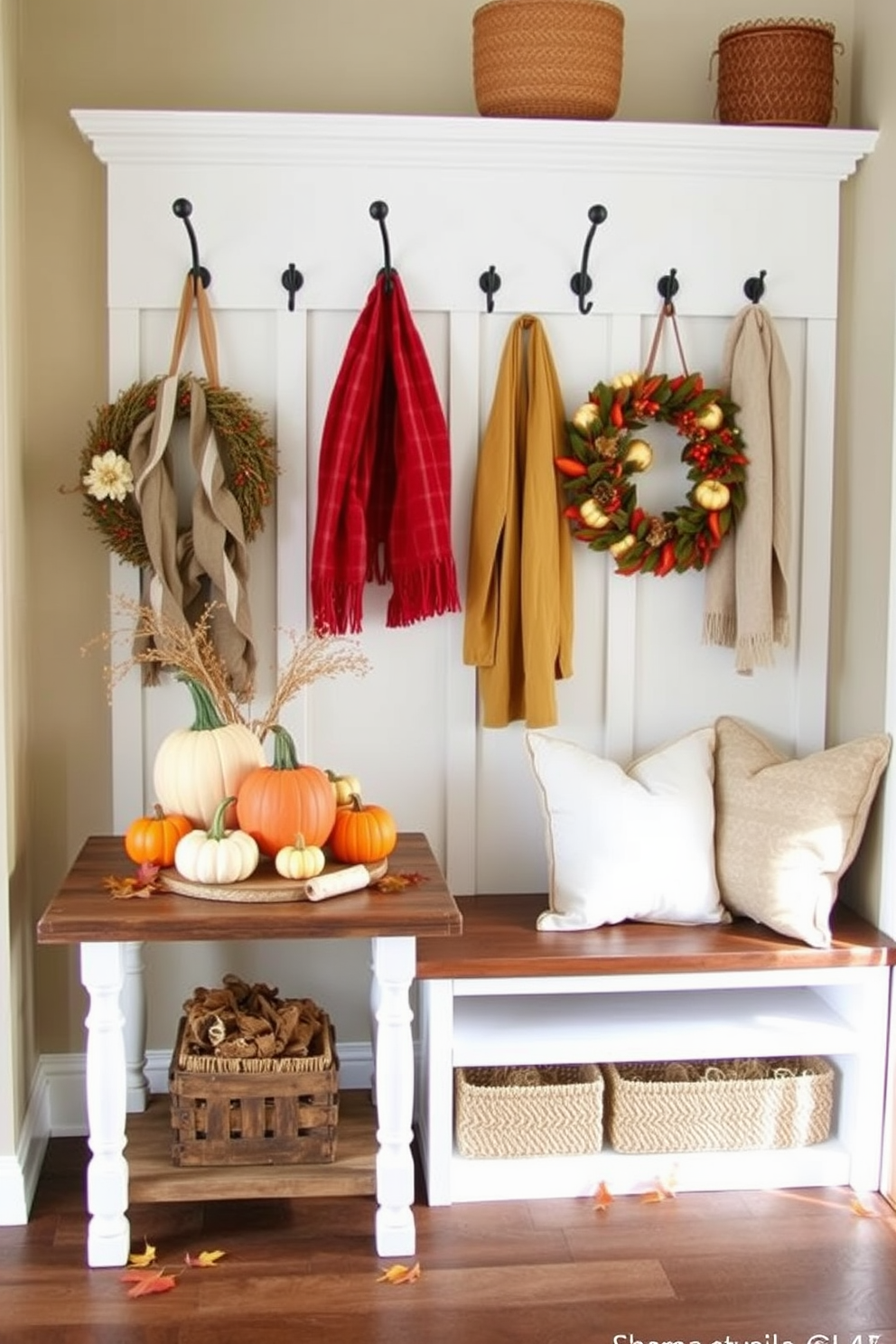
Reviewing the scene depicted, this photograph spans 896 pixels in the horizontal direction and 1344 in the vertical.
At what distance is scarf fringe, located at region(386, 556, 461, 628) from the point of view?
3.14 metres

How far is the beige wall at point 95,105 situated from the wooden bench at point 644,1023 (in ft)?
1.90

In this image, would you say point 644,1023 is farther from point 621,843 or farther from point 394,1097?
point 394,1097

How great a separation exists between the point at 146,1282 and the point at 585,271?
209 centimetres

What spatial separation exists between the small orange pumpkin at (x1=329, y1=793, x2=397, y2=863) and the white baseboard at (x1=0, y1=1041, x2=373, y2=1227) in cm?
72

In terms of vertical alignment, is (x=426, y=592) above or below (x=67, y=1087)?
above

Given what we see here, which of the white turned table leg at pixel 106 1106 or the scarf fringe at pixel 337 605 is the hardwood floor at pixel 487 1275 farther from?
the scarf fringe at pixel 337 605

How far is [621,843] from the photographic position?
3.10m

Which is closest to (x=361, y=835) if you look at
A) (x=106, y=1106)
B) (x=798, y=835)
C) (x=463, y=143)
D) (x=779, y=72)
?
(x=106, y=1106)

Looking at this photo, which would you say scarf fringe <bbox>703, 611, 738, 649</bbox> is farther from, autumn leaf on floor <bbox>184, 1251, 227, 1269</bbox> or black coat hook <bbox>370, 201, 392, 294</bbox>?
autumn leaf on floor <bbox>184, 1251, 227, 1269</bbox>

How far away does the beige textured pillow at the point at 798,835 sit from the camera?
10.0 feet

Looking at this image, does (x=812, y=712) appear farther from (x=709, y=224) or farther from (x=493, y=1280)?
(x=493, y=1280)

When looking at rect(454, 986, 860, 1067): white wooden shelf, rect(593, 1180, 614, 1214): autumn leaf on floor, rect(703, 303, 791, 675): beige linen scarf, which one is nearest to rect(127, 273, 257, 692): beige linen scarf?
rect(454, 986, 860, 1067): white wooden shelf

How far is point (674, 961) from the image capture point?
2951 mm

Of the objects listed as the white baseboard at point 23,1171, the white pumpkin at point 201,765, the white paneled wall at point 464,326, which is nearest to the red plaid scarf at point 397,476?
the white paneled wall at point 464,326
